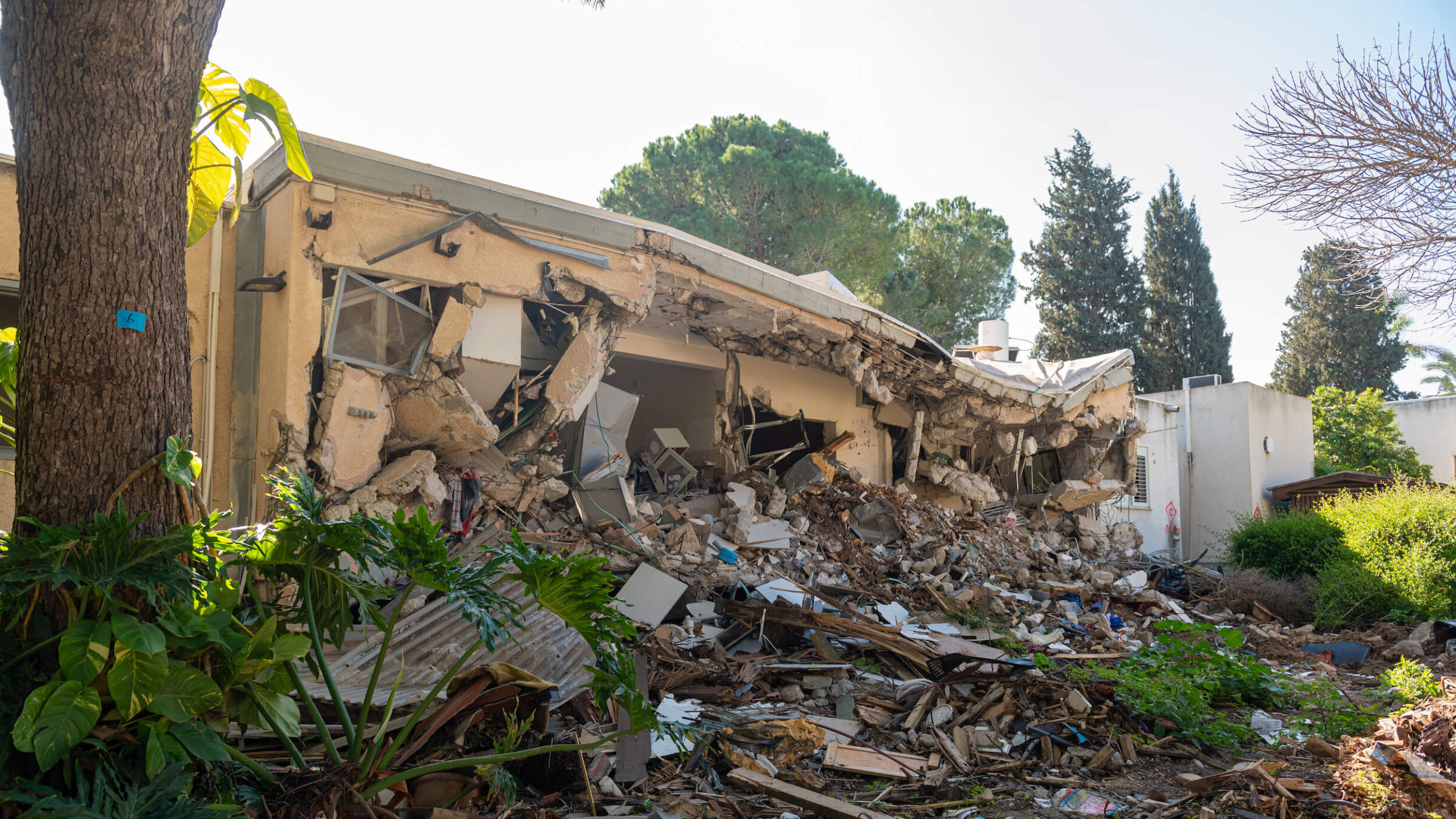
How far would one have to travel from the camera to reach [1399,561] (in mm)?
12016

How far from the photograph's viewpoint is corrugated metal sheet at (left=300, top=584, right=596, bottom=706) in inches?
202

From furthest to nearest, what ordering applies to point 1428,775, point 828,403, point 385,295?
point 828,403
point 385,295
point 1428,775

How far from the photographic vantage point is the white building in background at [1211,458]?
21078mm

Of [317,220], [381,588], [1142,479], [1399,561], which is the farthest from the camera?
[1142,479]

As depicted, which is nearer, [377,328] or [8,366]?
[8,366]

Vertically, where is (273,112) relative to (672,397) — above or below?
above

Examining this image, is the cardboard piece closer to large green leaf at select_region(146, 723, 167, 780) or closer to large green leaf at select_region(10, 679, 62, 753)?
large green leaf at select_region(146, 723, 167, 780)

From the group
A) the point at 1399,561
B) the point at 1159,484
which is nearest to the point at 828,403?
the point at 1399,561

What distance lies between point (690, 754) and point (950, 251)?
81.2 ft

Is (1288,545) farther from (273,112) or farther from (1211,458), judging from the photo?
(273,112)

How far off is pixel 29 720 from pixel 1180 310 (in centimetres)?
3355

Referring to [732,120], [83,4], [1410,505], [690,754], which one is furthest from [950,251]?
[83,4]

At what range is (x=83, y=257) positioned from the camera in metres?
3.17

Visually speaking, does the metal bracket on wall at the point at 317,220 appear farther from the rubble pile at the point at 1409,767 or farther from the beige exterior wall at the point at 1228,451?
the beige exterior wall at the point at 1228,451
